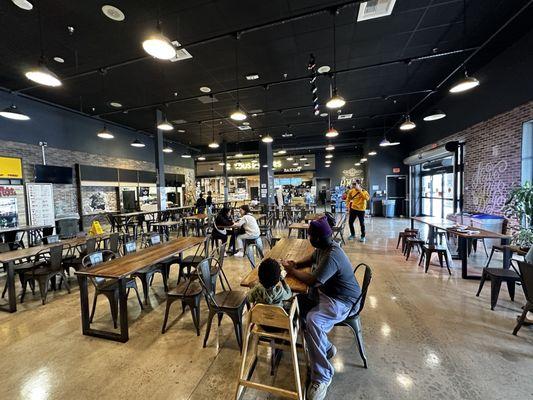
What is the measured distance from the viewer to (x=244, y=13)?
368 centimetres

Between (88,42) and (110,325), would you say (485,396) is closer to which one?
(110,325)

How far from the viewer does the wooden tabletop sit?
2488 mm

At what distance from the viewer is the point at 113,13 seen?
11.8 ft

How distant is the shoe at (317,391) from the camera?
1700mm

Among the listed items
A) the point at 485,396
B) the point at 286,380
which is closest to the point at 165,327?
the point at 286,380

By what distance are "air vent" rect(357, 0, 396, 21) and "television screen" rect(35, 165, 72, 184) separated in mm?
9114

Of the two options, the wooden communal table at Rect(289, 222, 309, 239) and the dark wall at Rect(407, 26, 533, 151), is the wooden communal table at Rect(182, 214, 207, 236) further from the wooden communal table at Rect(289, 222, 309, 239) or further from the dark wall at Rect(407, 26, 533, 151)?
the dark wall at Rect(407, 26, 533, 151)

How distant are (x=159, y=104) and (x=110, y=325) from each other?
21.2 ft

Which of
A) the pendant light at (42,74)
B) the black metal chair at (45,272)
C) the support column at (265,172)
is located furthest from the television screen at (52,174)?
the support column at (265,172)

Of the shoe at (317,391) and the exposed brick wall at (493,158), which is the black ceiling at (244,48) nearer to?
Answer: the exposed brick wall at (493,158)

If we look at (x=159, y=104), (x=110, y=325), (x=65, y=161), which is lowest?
(x=110, y=325)

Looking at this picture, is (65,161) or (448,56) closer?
(448,56)

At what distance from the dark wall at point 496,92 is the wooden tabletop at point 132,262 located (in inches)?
282

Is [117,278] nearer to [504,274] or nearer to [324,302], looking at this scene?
[324,302]
